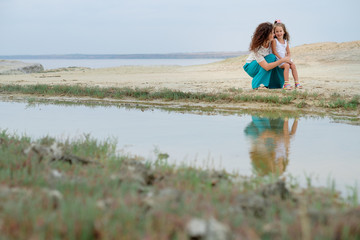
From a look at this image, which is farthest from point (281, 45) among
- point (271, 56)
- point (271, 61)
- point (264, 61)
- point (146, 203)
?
point (146, 203)

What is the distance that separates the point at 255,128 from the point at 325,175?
129 inches

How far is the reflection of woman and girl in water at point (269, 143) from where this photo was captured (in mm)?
5577

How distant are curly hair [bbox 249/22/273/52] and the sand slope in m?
1.74

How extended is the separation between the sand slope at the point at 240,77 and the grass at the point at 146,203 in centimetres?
891

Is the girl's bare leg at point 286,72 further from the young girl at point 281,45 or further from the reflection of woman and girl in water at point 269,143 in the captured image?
the reflection of woman and girl in water at point 269,143

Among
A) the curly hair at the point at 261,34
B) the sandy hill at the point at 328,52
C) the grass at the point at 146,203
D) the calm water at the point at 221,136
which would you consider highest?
the curly hair at the point at 261,34

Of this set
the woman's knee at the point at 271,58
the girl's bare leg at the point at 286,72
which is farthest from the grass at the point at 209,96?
the woman's knee at the point at 271,58

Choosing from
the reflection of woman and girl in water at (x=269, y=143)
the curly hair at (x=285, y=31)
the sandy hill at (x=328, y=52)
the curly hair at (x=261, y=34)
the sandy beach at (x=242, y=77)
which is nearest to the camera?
the reflection of woman and girl in water at (x=269, y=143)

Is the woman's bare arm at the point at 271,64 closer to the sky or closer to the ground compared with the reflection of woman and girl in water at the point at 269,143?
closer to the sky

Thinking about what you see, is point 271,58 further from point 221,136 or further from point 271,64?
point 221,136

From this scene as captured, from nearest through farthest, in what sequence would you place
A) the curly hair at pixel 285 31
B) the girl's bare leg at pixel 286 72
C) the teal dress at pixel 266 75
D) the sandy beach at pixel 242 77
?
the girl's bare leg at pixel 286 72, the curly hair at pixel 285 31, the teal dress at pixel 266 75, the sandy beach at pixel 242 77

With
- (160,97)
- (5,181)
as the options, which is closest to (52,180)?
(5,181)

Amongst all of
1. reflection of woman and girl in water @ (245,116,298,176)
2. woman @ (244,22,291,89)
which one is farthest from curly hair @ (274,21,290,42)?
reflection of woman and girl in water @ (245,116,298,176)

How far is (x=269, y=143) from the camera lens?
22.8 feet
